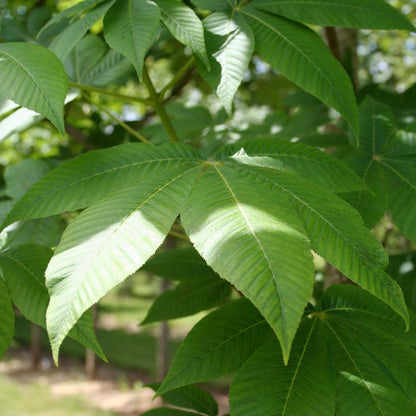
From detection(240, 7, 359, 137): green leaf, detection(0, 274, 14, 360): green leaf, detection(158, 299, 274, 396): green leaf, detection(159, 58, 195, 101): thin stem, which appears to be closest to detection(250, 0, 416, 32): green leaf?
detection(240, 7, 359, 137): green leaf

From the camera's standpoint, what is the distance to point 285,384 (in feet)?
2.41

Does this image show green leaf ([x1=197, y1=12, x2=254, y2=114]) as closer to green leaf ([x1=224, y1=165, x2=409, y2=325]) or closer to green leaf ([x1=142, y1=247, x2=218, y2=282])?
green leaf ([x1=224, y1=165, x2=409, y2=325])

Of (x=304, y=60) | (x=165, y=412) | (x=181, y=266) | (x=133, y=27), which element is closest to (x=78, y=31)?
(x=133, y=27)

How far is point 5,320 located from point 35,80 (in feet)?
1.11

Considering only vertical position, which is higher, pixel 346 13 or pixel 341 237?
pixel 346 13

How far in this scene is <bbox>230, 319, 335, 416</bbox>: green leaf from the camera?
71 centimetres

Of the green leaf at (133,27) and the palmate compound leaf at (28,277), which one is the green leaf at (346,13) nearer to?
the green leaf at (133,27)

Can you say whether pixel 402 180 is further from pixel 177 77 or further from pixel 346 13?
pixel 177 77

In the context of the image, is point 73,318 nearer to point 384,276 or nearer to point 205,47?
point 384,276

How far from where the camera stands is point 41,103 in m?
0.72

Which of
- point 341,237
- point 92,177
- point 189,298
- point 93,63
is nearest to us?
point 341,237

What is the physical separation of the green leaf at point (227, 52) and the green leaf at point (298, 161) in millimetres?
73

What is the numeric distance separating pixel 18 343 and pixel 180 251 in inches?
367

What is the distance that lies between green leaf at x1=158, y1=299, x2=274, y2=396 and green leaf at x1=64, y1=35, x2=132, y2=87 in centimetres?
71
